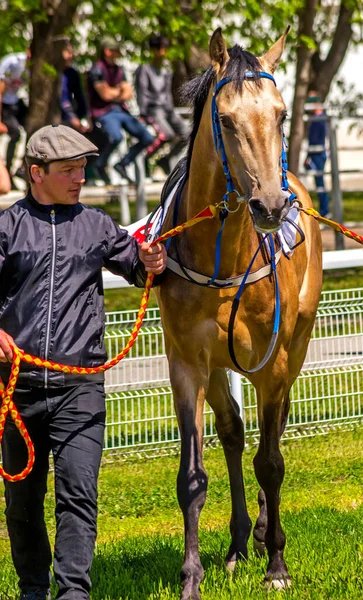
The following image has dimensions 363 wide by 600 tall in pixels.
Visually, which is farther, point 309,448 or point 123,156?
point 123,156

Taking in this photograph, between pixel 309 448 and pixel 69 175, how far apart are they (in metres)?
4.00

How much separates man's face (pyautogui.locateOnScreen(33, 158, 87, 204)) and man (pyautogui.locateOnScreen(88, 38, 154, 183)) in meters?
10.9

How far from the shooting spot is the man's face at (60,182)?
15.4 ft

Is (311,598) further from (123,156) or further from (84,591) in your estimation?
(123,156)

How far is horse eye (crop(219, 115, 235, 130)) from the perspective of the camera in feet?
15.6

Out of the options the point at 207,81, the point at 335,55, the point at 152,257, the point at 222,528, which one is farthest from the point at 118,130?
the point at 152,257

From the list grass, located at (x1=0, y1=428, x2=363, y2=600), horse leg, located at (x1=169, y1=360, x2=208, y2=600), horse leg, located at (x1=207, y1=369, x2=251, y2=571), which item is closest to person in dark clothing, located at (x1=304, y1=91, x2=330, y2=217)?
grass, located at (x1=0, y1=428, x2=363, y2=600)

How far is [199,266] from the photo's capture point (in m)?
5.30

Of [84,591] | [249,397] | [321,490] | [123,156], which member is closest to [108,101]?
[123,156]

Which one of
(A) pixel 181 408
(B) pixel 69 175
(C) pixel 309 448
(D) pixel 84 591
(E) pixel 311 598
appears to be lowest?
(C) pixel 309 448

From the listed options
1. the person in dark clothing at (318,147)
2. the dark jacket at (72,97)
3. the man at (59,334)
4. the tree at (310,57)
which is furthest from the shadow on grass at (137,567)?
the person in dark clothing at (318,147)

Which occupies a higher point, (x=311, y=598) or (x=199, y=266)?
(x=199, y=266)

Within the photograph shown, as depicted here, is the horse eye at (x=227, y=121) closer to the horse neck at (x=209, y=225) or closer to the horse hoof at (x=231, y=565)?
the horse neck at (x=209, y=225)

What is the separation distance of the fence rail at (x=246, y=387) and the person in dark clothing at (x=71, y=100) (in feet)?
26.3
